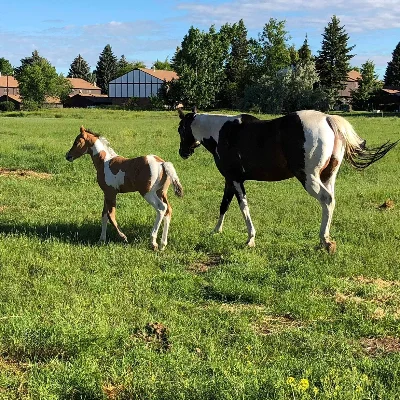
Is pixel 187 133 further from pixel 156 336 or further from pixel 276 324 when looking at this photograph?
pixel 156 336

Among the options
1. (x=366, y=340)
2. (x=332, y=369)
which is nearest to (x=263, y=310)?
(x=366, y=340)

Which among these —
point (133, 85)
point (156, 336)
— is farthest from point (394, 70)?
point (156, 336)

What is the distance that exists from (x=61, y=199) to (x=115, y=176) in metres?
3.73

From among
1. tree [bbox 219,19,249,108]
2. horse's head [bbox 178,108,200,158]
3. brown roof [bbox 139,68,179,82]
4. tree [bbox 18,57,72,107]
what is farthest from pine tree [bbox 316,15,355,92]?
horse's head [bbox 178,108,200,158]

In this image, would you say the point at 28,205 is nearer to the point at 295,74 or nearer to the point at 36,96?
the point at 295,74

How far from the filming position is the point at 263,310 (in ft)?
18.0

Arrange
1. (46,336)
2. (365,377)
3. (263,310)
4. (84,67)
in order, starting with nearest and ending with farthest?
(365,377)
(46,336)
(263,310)
(84,67)

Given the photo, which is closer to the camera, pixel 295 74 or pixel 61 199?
pixel 61 199

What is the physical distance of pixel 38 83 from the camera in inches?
3059

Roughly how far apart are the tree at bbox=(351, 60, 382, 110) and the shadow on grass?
73.6 m

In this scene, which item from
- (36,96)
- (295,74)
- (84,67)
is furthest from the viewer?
(84,67)

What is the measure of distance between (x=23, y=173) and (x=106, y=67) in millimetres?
111320

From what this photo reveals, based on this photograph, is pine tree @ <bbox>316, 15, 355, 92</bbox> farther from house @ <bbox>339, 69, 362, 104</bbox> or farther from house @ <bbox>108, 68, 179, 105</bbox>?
house @ <bbox>108, 68, 179, 105</bbox>

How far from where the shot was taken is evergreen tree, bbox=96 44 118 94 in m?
118
